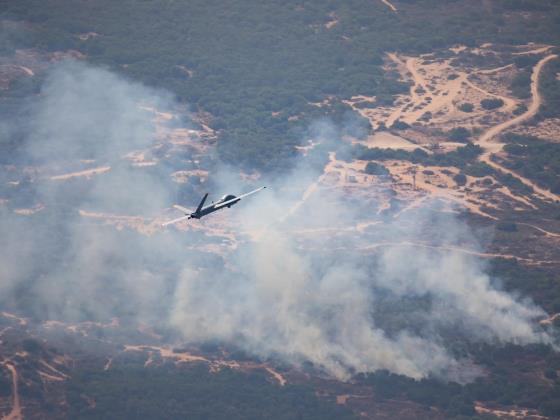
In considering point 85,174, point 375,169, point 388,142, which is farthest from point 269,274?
point 388,142

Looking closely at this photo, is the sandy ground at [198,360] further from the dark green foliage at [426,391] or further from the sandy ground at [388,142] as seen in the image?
the sandy ground at [388,142]

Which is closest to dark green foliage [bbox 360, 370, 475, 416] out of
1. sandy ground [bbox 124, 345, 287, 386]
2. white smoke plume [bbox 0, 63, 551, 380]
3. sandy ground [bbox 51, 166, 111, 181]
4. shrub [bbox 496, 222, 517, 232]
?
white smoke plume [bbox 0, 63, 551, 380]

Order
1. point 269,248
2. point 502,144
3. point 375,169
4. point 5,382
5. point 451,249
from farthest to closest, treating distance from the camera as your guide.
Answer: point 502,144, point 375,169, point 451,249, point 269,248, point 5,382

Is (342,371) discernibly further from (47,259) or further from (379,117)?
(379,117)

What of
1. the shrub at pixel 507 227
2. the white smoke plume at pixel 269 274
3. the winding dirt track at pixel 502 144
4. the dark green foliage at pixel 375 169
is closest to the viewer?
Answer: the white smoke plume at pixel 269 274

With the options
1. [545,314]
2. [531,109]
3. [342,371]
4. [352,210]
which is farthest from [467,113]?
[342,371]

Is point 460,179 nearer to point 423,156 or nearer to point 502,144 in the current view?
Answer: point 423,156

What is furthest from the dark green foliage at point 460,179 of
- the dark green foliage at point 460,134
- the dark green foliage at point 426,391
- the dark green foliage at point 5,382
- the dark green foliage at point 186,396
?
the dark green foliage at point 5,382

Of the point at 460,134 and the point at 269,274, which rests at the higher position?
the point at 269,274
